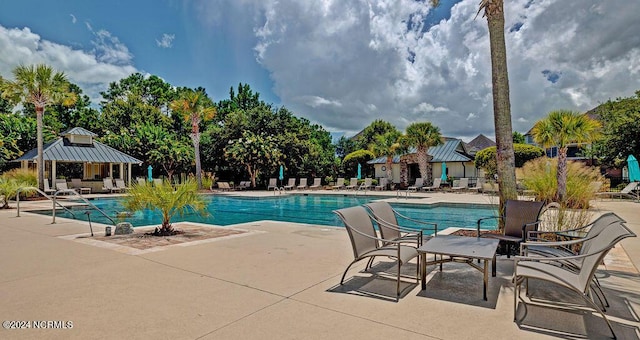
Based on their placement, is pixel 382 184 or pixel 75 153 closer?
pixel 75 153

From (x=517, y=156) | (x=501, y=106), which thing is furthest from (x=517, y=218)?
(x=517, y=156)

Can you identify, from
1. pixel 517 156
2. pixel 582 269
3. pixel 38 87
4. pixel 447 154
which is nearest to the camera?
pixel 582 269

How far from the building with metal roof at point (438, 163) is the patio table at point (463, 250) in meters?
24.2

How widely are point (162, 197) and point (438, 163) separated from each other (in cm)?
2690

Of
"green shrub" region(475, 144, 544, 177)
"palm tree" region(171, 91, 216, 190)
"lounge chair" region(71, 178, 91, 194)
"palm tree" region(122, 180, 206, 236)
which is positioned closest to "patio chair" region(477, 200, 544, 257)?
"palm tree" region(122, 180, 206, 236)

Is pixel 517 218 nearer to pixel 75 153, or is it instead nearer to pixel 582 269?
pixel 582 269

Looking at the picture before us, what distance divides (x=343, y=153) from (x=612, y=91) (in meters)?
29.1

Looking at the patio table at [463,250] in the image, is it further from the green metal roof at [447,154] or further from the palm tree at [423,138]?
the green metal roof at [447,154]

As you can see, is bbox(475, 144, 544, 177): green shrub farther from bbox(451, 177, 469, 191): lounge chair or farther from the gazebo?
the gazebo

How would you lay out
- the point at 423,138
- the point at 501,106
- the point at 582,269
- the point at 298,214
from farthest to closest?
the point at 423,138, the point at 298,214, the point at 501,106, the point at 582,269

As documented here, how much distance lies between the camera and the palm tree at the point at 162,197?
24.4 feet

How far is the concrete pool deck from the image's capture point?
304 cm

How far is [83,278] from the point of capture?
4.57m

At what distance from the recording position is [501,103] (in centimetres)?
661
